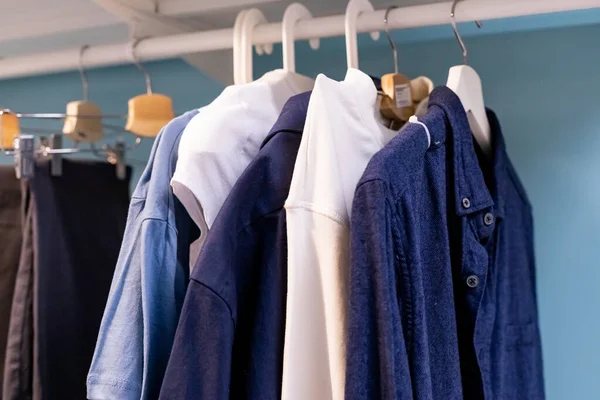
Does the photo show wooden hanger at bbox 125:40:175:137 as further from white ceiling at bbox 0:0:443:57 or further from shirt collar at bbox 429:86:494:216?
shirt collar at bbox 429:86:494:216

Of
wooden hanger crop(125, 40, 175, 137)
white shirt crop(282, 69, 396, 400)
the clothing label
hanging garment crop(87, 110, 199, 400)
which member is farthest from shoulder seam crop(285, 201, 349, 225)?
wooden hanger crop(125, 40, 175, 137)

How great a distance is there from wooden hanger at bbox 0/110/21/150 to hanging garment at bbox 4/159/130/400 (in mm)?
115

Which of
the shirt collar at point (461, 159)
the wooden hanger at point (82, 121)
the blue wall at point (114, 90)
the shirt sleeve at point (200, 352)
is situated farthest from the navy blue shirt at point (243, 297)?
the blue wall at point (114, 90)

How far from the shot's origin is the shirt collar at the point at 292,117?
55 centimetres

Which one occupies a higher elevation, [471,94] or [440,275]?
[471,94]

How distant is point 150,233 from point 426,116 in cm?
29

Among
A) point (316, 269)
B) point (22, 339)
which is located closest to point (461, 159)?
point (316, 269)

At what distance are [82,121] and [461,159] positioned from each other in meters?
0.55

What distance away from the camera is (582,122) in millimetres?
906

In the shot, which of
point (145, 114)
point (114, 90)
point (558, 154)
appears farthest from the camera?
point (114, 90)

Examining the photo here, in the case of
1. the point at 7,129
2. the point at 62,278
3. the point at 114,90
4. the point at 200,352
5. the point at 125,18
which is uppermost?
the point at 114,90

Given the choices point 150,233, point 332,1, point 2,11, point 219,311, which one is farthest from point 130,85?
point 219,311

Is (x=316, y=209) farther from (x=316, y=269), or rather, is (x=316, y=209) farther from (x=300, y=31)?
(x=300, y=31)

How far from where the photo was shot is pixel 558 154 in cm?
92
